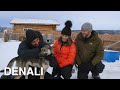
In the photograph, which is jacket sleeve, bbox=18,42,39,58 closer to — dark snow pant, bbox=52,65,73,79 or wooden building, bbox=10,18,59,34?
wooden building, bbox=10,18,59,34

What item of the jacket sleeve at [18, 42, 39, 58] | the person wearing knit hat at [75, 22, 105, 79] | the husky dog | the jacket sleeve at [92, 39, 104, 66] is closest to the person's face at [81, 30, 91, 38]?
the person wearing knit hat at [75, 22, 105, 79]

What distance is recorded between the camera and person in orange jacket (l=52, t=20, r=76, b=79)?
2.46m

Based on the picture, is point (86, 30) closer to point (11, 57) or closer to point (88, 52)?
point (88, 52)

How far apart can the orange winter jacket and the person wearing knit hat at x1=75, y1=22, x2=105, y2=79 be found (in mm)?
69

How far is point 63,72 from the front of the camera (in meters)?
Answer: 2.56

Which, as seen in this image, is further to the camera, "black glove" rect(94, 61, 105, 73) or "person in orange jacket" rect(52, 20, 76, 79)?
"black glove" rect(94, 61, 105, 73)

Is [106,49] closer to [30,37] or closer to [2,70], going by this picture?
[30,37]

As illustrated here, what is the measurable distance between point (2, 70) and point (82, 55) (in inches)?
33.8

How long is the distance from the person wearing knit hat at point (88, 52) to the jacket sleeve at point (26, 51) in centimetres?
44

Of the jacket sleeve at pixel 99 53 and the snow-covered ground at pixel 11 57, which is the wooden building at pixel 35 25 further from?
the jacket sleeve at pixel 99 53

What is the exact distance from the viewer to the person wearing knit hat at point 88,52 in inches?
98.8

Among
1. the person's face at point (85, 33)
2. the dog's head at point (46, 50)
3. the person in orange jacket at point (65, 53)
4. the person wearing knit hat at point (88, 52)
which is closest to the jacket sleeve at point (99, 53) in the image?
the person wearing knit hat at point (88, 52)
